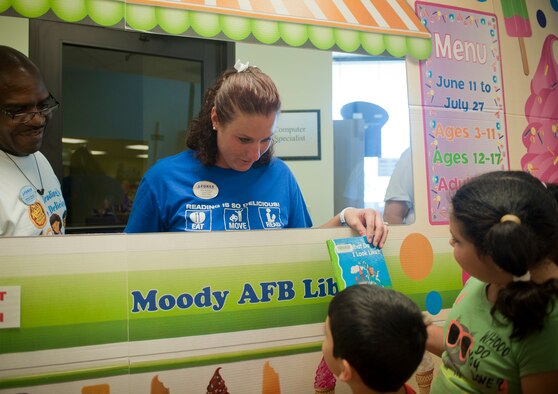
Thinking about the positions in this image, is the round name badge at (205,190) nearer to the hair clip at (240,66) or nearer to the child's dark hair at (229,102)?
the child's dark hair at (229,102)

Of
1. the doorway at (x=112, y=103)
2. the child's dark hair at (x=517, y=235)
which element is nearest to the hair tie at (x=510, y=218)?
the child's dark hair at (x=517, y=235)

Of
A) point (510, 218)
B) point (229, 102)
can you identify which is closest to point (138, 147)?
point (229, 102)

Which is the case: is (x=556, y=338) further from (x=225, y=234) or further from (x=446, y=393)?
(x=225, y=234)

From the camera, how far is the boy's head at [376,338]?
1.24 m

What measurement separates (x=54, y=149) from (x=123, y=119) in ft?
1.01

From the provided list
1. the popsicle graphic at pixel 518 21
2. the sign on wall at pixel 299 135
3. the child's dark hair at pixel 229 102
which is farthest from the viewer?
the popsicle graphic at pixel 518 21

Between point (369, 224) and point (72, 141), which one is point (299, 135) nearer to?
point (369, 224)

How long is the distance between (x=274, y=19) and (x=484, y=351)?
138 centimetres

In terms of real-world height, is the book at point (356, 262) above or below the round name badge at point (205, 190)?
below

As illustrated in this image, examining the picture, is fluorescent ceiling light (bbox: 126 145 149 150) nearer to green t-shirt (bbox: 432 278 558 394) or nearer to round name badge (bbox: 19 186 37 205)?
round name badge (bbox: 19 186 37 205)

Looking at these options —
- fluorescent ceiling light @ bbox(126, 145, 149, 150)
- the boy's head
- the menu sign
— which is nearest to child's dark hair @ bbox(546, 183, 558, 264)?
the boy's head

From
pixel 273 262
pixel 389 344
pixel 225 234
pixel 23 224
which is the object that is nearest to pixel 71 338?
pixel 23 224

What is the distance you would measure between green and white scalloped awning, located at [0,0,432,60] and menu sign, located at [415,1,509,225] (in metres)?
0.12

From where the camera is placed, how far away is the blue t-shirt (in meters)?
1.68
